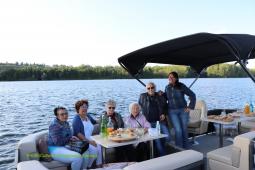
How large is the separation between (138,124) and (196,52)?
160cm

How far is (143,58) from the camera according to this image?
4.57 meters

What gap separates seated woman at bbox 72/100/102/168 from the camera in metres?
3.48

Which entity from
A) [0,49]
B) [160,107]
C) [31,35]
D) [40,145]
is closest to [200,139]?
[160,107]

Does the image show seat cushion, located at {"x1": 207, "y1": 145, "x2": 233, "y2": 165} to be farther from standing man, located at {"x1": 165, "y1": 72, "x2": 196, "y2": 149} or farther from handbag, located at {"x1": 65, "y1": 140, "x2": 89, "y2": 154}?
handbag, located at {"x1": 65, "y1": 140, "x2": 89, "y2": 154}

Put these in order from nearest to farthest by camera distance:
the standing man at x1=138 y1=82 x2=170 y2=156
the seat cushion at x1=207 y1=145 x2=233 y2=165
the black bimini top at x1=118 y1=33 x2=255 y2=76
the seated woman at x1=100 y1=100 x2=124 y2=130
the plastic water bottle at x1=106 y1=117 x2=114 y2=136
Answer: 1. the black bimini top at x1=118 y1=33 x2=255 y2=76
2. the seat cushion at x1=207 y1=145 x2=233 y2=165
3. the plastic water bottle at x1=106 y1=117 x2=114 y2=136
4. the seated woman at x1=100 y1=100 x2=124 y2=130
5. the standing man at x1=138 y1=82 x2=170 y2=156

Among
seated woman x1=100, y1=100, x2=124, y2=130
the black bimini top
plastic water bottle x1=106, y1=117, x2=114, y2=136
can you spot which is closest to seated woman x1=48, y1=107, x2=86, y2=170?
plastic water bottle x1=106, y1=117, x2=114, y2=136

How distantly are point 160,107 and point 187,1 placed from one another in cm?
781

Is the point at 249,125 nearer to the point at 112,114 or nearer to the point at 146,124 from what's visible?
the point at 146,124

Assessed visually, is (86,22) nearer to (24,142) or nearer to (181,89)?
(181,89)

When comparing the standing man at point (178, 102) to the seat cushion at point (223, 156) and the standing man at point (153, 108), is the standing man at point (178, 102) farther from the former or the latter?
the seat cushion at point (223, 156)

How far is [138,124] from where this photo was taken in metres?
3.86

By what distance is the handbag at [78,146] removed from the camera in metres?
3.38

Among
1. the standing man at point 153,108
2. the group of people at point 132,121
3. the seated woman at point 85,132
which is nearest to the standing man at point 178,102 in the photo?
the group of people at point 132,121

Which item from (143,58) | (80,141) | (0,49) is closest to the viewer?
(80,141)
